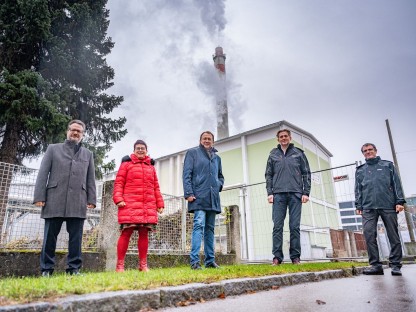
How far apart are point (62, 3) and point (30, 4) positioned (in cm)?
165

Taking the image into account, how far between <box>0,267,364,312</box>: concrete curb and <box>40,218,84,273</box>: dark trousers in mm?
2096

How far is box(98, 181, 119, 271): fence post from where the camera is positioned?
5461 millimetres

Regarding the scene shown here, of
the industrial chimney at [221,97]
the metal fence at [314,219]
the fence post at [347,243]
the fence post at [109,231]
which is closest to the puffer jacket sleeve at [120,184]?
the fence post at [109,231]

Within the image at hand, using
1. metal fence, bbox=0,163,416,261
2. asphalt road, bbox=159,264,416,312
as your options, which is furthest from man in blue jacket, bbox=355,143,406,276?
metal fence, bbox=0,163,416,261

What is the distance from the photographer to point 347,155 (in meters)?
32.3

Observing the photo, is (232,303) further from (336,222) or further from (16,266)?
(336,222)

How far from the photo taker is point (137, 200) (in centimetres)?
457

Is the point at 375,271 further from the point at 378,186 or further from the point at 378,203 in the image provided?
the point at 378,186

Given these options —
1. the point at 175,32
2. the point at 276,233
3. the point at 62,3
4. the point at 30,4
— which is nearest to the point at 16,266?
the point at 276,233

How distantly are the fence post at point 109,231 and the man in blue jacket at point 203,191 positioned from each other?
4.69 feet

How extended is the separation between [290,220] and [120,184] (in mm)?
2848

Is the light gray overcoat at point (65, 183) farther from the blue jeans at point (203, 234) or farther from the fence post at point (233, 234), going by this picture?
the fence post at point (233, 234)

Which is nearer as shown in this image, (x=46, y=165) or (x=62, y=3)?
(x=46, y=165)

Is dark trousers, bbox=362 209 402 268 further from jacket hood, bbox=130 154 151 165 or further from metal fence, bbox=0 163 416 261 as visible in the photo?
jacket hood, bbox=130 154 151 165
